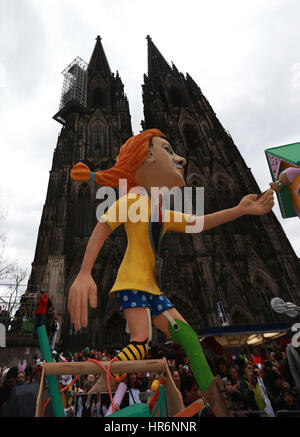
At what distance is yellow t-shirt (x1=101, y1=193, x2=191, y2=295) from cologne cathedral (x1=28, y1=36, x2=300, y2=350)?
9287 mm

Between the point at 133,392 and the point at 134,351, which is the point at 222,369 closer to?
the point at 133,392

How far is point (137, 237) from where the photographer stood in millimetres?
2232

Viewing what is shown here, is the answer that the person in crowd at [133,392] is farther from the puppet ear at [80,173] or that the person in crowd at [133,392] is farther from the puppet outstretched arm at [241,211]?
the puppet ear at [80,173]

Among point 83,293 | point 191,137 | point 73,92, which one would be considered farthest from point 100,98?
point 83,293

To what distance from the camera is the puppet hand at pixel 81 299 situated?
1.83 meters

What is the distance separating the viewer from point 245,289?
15.3 metres

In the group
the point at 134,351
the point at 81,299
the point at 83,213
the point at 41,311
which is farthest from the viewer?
the point at 83,213

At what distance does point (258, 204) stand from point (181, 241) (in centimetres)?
1542

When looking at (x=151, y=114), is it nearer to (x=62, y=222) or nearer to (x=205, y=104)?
(x=205, y=104)

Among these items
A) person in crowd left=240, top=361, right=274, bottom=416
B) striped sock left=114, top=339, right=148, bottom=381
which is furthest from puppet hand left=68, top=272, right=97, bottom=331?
person in crowd left=240, top=361, right=274, bottom=416

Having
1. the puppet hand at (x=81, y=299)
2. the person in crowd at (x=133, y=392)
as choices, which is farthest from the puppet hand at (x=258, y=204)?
the person in crowd at (x=133, y=392)
